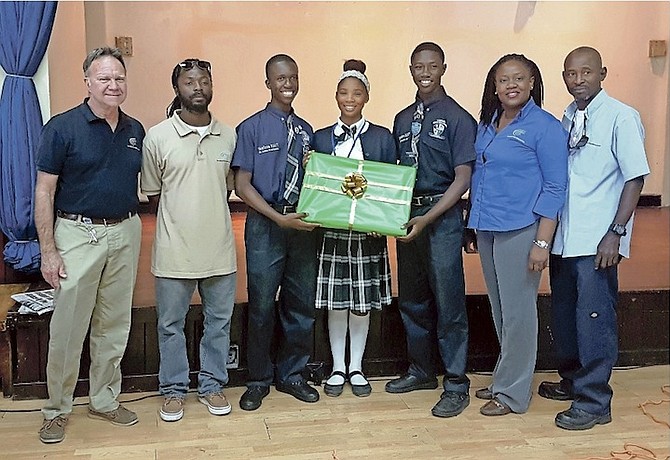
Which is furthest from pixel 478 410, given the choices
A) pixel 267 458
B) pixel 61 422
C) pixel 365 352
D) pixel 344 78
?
pixel 61 422

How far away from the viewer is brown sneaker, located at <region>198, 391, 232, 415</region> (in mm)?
2875

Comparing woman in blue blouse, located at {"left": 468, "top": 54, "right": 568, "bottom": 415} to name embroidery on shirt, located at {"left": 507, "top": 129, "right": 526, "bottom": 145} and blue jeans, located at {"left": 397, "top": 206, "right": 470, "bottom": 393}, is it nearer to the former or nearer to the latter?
name embroidery on shirt, located at {"left": 507, "top": 129, "right": 526, "bottom": 145}

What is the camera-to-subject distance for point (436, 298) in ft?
9.80

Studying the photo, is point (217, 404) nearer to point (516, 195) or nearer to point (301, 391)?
point (301, 391)

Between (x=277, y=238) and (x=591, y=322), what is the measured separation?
1222 millimetres

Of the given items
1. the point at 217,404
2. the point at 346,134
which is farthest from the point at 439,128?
the point at 217,404

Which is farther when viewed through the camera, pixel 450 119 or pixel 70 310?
pixel 450 119

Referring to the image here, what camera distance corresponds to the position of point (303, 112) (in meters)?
6.20

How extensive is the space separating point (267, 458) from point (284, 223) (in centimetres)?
84

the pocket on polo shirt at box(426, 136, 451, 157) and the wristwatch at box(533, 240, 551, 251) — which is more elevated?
the pocket on polo shirt at box(426, 136, 451, 157)

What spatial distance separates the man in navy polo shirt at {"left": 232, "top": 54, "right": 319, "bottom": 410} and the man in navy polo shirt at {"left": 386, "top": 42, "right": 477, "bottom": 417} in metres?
0.40

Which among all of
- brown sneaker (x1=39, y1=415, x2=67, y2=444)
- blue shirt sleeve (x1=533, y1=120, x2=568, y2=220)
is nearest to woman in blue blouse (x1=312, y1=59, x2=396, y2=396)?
blue shirt sleeve (x1=533, y1=120, x2=568, y2=220)

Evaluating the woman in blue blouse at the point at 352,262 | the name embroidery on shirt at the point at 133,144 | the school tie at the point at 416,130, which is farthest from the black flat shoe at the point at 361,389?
the name embroidery on shirt at the point at 133,144

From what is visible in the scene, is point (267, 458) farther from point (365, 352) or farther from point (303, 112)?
point (303, 112)
